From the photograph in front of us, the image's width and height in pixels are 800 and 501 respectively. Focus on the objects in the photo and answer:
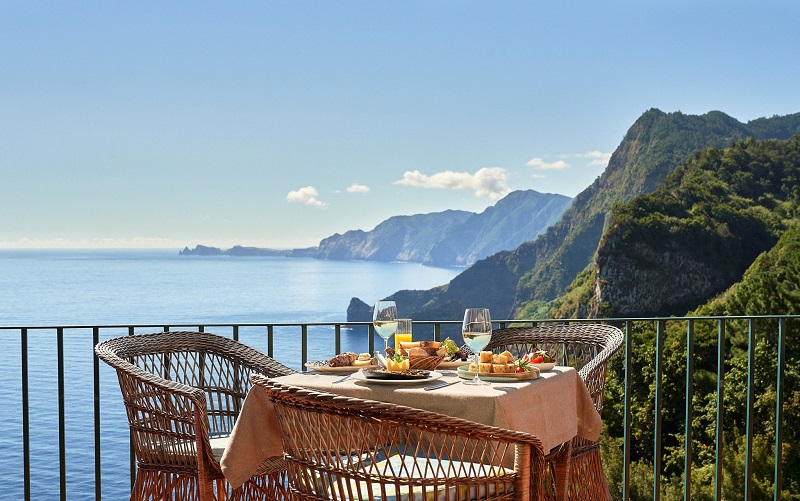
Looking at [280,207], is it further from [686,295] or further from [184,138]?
[686,295]

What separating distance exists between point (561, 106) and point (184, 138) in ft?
93.1

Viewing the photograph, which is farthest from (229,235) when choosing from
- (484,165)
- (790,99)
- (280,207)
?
(790,99)

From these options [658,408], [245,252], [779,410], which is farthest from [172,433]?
[245,252]

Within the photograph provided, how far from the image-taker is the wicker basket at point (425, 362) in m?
2.56

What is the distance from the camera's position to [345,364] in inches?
103

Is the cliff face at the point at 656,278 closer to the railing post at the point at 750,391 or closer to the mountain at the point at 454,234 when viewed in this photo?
the mountain at the point at 454,234

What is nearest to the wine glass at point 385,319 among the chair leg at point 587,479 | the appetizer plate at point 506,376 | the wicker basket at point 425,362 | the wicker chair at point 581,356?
the wicker basket at point 425,362

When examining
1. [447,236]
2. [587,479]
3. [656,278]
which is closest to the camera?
[587,479]

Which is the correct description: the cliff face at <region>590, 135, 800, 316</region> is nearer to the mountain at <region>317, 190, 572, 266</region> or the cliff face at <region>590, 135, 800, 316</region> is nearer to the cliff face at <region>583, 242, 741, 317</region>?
the cliff face at <region>583, 242, 741, 317</region>

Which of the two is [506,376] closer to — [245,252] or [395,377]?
[395,377]

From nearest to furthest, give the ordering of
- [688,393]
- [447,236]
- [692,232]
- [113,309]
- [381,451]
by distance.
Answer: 1. [381,451]
2. [688,393]
3. [692,232]
4. [113,309]
5. [447,236]

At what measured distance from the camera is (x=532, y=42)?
5300cm
